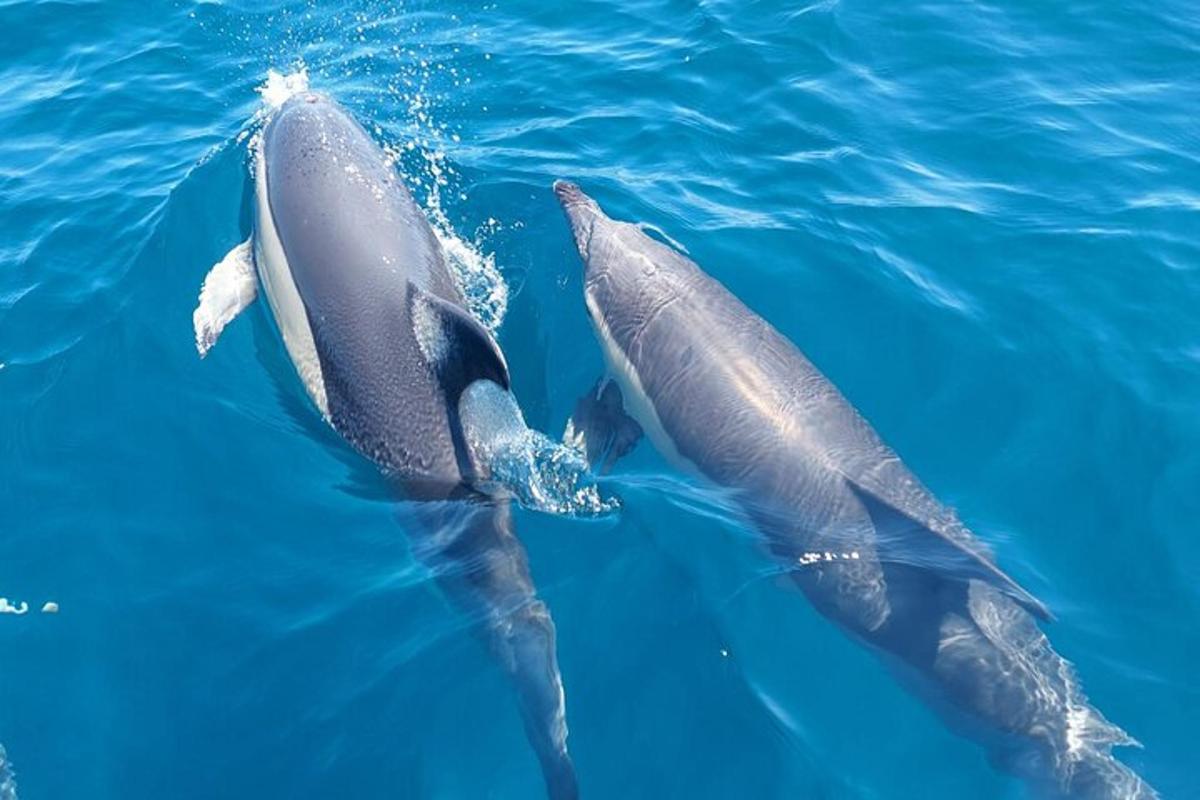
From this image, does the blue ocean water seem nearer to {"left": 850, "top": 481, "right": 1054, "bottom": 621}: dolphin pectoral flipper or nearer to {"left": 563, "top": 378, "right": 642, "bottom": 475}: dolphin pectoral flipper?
{"left": 563, "top": 378, "right": 642, "bottom": 475}: dolphin pectoral flipper

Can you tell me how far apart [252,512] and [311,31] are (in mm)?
8669

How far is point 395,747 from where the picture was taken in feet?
22.9

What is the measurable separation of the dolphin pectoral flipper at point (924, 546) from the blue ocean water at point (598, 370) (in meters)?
0.78

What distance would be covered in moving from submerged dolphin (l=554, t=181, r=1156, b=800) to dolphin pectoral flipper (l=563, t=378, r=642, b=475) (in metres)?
0.02

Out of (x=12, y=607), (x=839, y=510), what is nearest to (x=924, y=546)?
(x=839, y=510)

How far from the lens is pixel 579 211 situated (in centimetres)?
1073

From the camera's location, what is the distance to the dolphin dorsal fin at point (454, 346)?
25.6 feet

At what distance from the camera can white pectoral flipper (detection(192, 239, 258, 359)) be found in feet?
31.1

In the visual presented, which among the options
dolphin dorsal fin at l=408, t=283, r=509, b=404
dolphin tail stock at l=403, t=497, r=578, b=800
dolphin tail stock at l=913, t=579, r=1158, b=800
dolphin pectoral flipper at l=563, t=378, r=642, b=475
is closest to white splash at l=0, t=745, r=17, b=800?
dolphin tail stock at l=403, t=497, r=578, b=800

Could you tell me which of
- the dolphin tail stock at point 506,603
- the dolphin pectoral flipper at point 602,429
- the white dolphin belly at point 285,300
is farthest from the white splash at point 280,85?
the dolphin tail stock at point 506,603

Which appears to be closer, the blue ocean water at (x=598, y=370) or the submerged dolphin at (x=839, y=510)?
the submerged dolphin at (x=839, y=510)

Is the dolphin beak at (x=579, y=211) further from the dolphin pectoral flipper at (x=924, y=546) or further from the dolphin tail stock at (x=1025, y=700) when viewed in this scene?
the dolphin tail stock at (x=1025, y=700)

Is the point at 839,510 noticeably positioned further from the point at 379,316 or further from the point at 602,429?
the point at 379,316

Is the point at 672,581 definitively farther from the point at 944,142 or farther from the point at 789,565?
the point at 944,142
